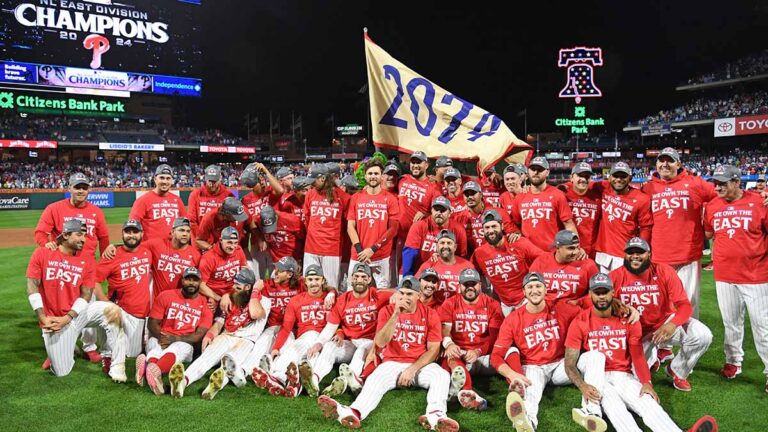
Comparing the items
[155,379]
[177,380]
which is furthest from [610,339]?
[155,379]

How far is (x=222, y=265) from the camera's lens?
6.71 m

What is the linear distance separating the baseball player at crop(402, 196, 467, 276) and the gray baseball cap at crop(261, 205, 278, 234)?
1.88 metres

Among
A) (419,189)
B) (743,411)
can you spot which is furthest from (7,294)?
(743,411)

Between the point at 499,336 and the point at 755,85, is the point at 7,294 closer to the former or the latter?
the point at 499,336

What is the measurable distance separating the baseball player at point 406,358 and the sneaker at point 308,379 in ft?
1.69

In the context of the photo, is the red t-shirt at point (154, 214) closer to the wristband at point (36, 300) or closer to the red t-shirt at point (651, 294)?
the wristband at point (36, 300)

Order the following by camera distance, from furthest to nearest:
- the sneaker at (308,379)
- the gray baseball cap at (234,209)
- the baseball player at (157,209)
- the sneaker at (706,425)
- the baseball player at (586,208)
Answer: the baseball player at (157,209), the gray baseball cap at (234,209), the baseball player at (586,208), the sneaker at (308,379), the sneaker at (706,425)

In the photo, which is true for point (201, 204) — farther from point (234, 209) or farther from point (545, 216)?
point (545, 216)

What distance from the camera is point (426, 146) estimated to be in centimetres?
823

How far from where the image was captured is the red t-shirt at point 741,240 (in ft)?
18.8

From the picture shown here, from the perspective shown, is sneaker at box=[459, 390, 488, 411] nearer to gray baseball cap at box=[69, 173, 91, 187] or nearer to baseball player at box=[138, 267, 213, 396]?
baseball player at box=[138, 267, 213, 396]

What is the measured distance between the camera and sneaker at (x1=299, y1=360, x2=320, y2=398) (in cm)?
517

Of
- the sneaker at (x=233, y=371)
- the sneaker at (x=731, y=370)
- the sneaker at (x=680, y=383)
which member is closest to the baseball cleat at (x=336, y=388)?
the sneaker at (x=233, y=371)

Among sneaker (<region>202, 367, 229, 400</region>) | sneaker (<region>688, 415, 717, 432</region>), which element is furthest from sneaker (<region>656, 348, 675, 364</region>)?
sneaker (<region>202, 367, 229, 400</region>)
